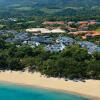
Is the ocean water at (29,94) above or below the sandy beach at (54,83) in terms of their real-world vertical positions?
below

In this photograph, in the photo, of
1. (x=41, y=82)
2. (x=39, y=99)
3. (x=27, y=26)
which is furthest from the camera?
(x=27, y=26)

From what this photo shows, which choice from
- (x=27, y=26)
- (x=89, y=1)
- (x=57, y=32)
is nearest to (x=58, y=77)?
(x=57, y=32)

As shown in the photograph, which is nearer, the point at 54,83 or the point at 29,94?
the point at 29,94

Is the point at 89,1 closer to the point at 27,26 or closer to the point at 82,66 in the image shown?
the point at 27,26

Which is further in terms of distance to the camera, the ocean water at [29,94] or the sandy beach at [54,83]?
the sandy beach at [54,83]

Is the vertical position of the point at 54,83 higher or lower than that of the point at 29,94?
higher
